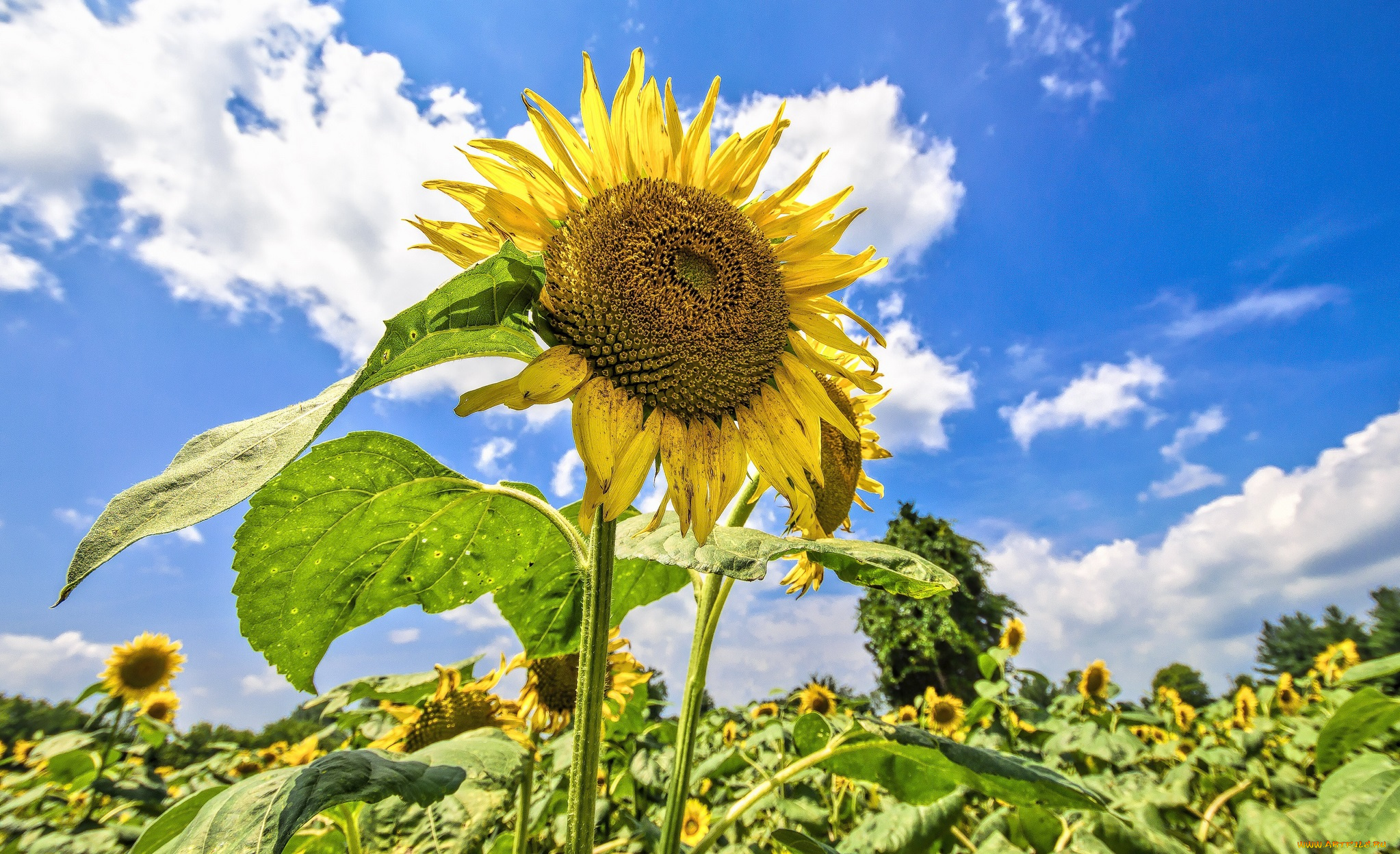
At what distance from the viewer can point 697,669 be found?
1711 mm

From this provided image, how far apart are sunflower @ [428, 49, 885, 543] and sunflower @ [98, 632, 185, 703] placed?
6586mm

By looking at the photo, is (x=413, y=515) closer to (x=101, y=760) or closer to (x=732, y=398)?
(x=732, y=398)

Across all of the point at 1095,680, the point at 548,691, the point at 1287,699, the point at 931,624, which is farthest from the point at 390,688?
the point at 931,624

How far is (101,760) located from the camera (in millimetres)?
4020

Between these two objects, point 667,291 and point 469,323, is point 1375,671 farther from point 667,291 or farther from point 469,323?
point 469,323

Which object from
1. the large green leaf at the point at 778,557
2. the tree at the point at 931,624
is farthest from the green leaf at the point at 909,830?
the tree at the point at 931,624

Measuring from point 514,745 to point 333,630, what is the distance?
2.03 feet

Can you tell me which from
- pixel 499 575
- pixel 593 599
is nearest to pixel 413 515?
pixel 499 575

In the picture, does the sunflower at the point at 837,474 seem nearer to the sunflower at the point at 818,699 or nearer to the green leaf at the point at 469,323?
the green leaf at the point at 469,323

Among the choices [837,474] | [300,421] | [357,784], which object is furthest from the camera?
[837,474]


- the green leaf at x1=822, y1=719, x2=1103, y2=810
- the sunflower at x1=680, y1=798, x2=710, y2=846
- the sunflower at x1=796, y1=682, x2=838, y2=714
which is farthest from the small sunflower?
the green leaf at x1=822, y1=719, x2=1103, y2=810

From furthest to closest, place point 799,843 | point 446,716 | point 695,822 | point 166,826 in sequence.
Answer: point 695,822 → point 446,716 → point 799,843 → point 166,826

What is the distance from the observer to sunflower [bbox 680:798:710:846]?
4.41 meters

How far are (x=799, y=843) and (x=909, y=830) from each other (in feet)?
3.13
